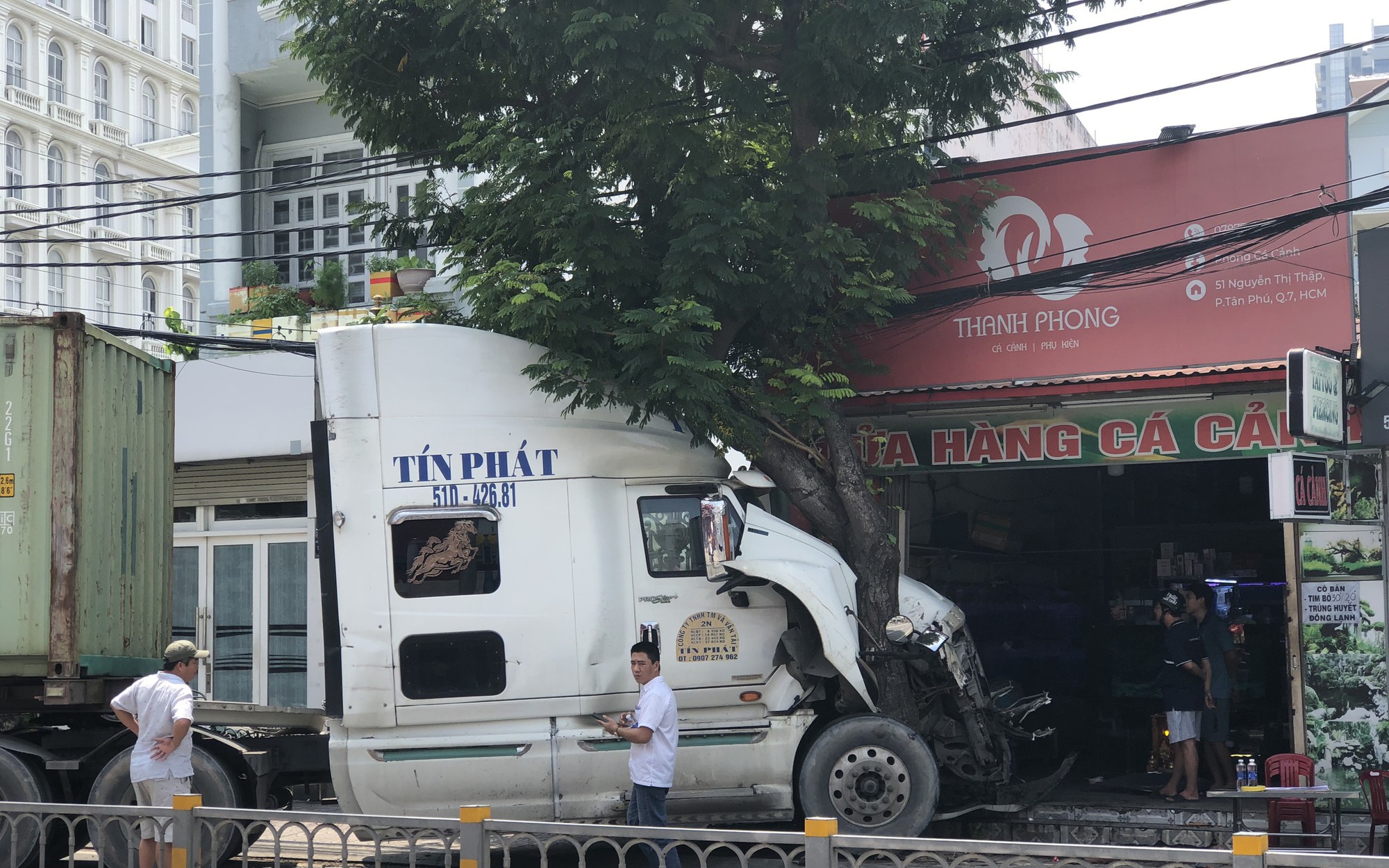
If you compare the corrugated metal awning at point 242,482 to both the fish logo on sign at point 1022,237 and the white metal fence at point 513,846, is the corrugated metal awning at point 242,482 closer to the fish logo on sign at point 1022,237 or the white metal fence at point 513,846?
the white metal fence at point 513,846

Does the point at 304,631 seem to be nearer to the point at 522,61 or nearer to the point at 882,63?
the point at 522,61

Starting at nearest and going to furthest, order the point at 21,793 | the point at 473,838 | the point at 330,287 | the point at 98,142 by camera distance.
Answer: the point at 473,838 < the point at 21,793 < the point at 330,287 < the point at 98,142

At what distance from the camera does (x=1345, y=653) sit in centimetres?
1110

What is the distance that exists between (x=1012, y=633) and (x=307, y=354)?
8.46m

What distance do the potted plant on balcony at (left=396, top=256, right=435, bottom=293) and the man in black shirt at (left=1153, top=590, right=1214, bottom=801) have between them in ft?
32.9

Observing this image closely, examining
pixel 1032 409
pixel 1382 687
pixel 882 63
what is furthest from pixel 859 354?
pixel 1382 687

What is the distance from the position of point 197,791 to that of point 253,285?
9.65 m

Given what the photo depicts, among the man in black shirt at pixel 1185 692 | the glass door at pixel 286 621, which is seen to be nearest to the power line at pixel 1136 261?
the man in black shirt at pixel 1185 692

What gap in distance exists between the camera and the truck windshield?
9633mm

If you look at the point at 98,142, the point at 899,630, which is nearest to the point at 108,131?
the point at 98,142

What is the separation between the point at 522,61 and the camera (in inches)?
424

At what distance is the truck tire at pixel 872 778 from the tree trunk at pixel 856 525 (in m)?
0.66

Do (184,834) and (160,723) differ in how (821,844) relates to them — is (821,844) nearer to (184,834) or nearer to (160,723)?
(184,834)

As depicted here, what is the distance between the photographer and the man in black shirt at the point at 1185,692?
1132 centimetres
